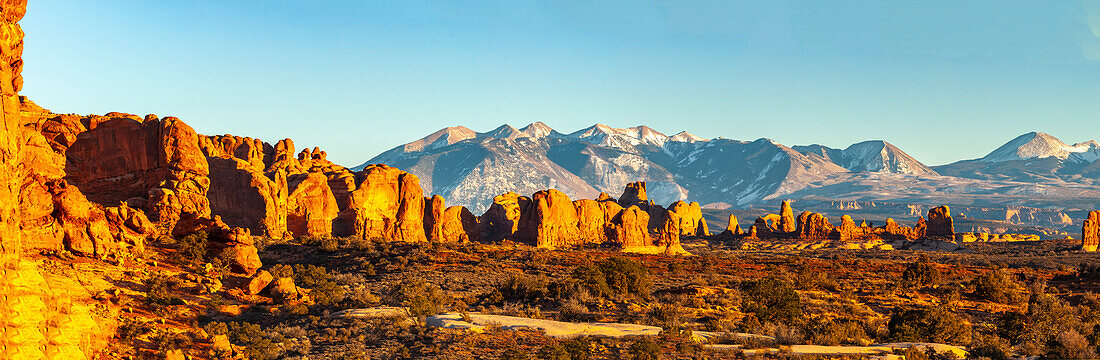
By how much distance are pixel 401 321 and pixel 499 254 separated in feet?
103

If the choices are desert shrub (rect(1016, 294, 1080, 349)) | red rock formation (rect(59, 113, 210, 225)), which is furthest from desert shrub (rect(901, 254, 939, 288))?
red rock formation (rect(59, 113, 210, 225))

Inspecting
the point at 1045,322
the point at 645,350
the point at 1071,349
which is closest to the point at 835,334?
the point at 1071,349

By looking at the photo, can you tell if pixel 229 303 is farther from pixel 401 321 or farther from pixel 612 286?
pixel 612 286

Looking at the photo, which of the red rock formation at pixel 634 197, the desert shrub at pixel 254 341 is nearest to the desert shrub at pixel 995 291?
the desert shrub at pixel 254 341

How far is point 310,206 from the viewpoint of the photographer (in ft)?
208

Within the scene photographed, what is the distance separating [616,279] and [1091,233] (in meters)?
99.5

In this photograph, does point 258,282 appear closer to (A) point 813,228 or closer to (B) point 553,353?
(B) point 553,353

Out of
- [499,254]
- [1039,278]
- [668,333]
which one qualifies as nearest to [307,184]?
[499,254]

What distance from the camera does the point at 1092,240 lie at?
350 feet

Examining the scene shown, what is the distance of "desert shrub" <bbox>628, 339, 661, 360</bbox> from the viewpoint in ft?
68.4

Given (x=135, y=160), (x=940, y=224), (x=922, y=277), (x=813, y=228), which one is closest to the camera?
(x=135, y=160)

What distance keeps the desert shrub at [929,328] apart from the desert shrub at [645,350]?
9.43 m

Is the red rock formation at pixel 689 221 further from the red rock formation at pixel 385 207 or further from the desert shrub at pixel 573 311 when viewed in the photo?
the desert shrub at pixel 573 311

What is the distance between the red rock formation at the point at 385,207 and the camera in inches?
2680
